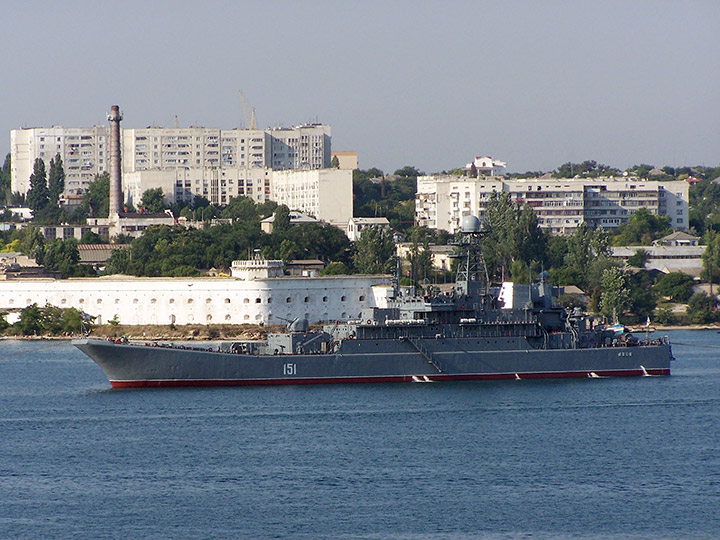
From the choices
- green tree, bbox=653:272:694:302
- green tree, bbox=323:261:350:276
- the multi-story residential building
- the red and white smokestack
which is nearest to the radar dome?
green tree, bbox=323:261:350:276

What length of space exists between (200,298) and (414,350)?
3307 centimetres

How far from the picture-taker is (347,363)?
163ft

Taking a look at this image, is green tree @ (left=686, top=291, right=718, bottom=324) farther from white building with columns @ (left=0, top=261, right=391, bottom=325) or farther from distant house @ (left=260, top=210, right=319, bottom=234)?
distant house @ (left=260, top=210, right=319, bottom=234)

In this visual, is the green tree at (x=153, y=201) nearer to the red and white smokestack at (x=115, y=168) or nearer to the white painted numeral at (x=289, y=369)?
the red and white smokestack at (x=115, y=168)

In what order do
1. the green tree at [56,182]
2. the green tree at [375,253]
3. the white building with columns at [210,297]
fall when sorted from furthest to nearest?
the green tree at [56,182]
the green tree at [375,253]
the white building with columns at [210,297]

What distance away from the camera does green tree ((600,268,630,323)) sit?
277 feet

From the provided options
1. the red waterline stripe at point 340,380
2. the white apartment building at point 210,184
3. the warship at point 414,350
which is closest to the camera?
the warship at point 414,350

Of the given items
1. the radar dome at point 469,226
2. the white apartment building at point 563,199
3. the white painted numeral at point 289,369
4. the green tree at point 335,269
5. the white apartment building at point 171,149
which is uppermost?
the white apartment building at point 171,149

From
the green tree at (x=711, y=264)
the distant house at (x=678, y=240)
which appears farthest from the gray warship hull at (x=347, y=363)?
the distant house at (x=678, y=240)

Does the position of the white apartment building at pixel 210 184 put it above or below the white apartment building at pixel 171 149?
below

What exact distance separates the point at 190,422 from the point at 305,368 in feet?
27.6

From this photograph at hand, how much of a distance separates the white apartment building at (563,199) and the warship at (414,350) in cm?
6527

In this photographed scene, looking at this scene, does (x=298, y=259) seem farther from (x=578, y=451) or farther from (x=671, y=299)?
(x=578, y=451)

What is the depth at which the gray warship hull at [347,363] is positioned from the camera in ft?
162
